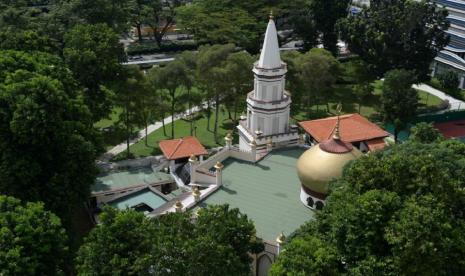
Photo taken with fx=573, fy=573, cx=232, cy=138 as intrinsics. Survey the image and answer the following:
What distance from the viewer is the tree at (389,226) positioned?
2514 cm

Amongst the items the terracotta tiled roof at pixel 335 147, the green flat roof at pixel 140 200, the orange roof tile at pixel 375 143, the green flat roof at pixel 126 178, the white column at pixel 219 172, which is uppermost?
the terracotta tiled roof at pixel 335 147

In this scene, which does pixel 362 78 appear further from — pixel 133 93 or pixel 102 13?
pixel 102 13

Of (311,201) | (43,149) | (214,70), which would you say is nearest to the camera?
(43,149)

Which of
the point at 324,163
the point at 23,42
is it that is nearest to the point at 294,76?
the point at 324,163

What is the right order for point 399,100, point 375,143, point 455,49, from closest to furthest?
point 375,143 → point 399,100 → point 455,49

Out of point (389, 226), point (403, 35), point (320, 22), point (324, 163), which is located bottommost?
point (324, 163)

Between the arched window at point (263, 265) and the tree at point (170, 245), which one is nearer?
the tree at point (170, 245)

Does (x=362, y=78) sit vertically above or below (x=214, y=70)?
below

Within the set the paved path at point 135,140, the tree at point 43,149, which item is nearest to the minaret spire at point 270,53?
the tree at point 43,149

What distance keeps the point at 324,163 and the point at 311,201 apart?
2899 mm

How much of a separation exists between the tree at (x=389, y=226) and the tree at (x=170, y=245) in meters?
2.31

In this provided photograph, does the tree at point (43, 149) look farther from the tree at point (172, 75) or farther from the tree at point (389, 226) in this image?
the tree at point (172, 75)

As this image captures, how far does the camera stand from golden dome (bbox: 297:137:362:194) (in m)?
35.4

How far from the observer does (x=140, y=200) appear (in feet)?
143
